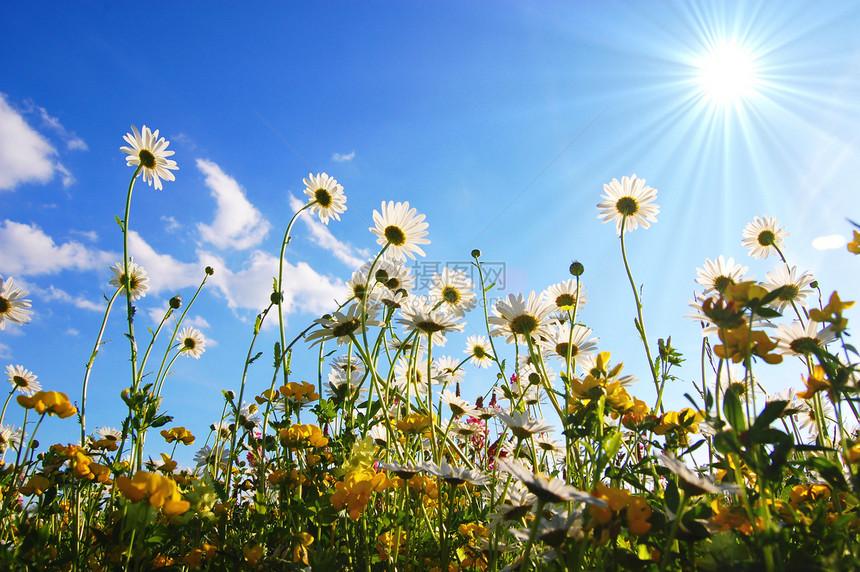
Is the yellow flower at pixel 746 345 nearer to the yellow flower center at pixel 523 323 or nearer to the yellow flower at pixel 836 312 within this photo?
the yellow flower at pixel 836 312

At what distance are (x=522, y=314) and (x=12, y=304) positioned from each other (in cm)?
376

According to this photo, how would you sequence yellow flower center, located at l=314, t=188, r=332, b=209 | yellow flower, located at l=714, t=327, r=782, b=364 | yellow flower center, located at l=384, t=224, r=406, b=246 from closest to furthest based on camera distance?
yellow flower, located at l=714, t=327, r=782, b=364, yellow flower center, located at l=384, t=224, r=406, b=246, yellow flower center, located at l=314, t=188, r=332, b=209

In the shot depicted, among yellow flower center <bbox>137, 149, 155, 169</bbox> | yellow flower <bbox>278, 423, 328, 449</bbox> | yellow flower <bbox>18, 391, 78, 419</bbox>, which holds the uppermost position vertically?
yellow flower center <bbox>137, 149, 155, 169</bbox>

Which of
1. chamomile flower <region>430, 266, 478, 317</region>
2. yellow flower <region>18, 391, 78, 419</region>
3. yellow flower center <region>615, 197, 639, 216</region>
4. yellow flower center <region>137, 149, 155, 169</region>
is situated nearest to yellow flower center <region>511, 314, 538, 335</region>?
chamomile flower <region>430, 266, 478, 317</region>

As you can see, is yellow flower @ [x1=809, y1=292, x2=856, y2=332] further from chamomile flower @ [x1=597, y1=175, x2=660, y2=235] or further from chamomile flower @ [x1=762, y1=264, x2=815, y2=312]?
chamomile flower @ [x1=597, y1=175, x2=660, y2=235]

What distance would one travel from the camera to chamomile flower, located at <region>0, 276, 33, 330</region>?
342cm

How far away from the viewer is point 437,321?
212cm

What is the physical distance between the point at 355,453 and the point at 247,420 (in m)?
2.00

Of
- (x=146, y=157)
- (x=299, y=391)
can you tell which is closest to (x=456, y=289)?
(x=299, y=391)

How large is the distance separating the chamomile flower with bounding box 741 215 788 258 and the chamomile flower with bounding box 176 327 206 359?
15.0ft

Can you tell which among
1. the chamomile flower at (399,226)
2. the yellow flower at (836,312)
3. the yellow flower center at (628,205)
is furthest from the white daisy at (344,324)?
the yellow flower center at (628,205)

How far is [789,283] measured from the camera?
2432 mm

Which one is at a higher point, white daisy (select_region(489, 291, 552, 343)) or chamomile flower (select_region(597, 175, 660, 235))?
chamomile flower (select_region(597, 175, 660, 235))

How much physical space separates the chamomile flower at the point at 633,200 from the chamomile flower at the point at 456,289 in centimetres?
118
